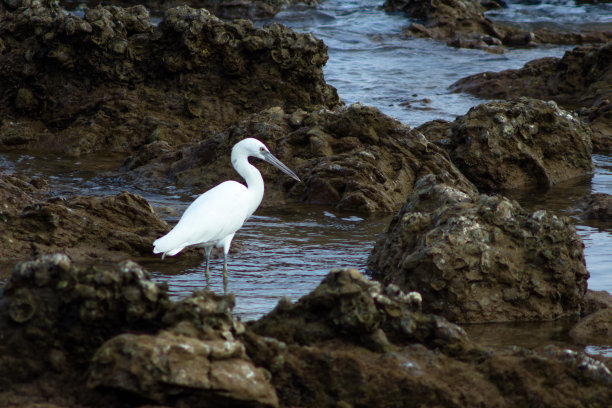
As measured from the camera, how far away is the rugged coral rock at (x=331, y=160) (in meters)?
8.38

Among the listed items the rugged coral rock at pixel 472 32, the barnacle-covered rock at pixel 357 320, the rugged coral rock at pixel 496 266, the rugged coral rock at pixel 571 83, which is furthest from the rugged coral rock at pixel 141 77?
the rugged coral rock at pixel 472 32

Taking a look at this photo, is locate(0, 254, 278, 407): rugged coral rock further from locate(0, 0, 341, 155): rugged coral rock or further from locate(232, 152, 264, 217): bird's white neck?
locate(0, 0, 341, 155): rugged coral rock

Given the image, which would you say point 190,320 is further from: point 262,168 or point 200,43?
point 200,43

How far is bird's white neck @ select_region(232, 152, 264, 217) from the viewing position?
6.88 metres

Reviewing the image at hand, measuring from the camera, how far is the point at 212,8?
84.3 ft

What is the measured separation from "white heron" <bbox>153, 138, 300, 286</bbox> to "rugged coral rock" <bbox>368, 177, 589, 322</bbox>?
1.52 meters

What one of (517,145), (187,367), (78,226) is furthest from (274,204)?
(187,367)

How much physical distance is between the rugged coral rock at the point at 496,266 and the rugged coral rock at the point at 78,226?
2.18 meters

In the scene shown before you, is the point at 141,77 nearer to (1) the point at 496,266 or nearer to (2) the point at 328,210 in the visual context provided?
(2) the point at 328,210

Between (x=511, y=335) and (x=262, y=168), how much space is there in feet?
15.4

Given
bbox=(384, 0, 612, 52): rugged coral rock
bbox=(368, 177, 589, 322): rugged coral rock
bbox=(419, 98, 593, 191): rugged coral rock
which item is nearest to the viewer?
bbox=(368, 177, 589, 322): rugged coral rock

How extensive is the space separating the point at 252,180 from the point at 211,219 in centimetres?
104

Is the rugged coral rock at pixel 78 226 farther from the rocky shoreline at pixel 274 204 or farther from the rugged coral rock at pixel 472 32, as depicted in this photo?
the rugged coral rock at pixel 472 32

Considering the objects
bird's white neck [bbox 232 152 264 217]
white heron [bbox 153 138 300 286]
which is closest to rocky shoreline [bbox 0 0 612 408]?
white heron [bbox 153 138 300 286]
